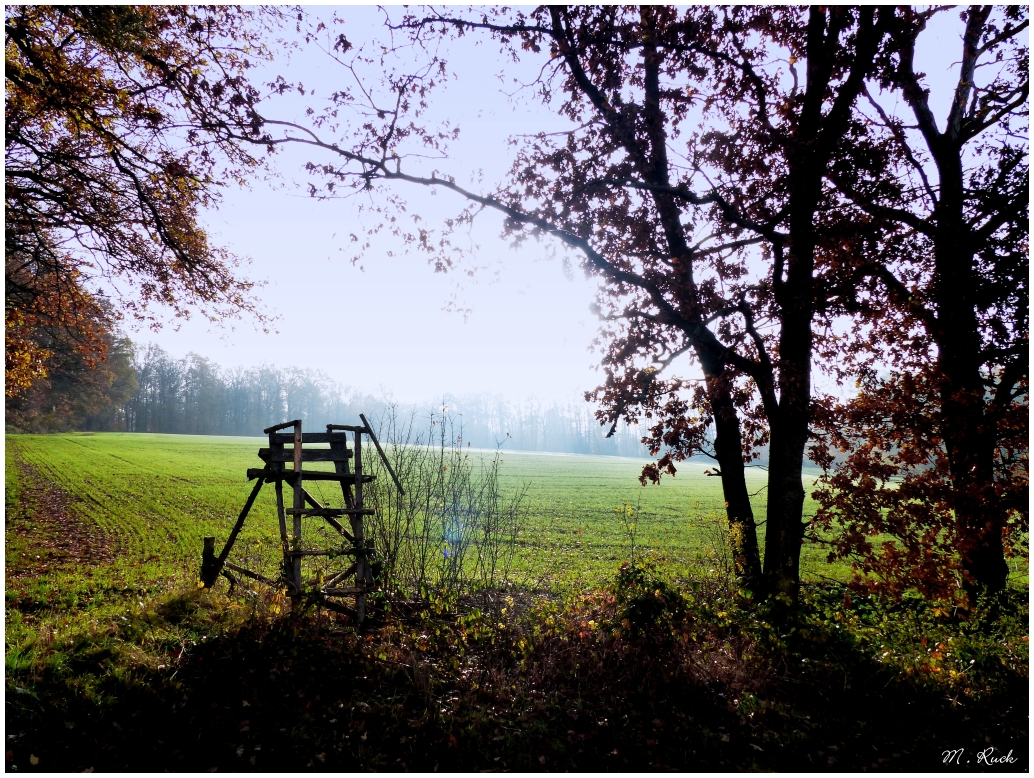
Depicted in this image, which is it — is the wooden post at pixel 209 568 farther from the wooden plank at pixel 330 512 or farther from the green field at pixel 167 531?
the wooden plank at pixel 330 512

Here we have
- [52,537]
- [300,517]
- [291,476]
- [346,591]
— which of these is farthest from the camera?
[52,537]

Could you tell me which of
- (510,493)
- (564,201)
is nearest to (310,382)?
(510,493)

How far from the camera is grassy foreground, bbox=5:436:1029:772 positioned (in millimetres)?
4465

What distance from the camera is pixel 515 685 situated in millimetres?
5609

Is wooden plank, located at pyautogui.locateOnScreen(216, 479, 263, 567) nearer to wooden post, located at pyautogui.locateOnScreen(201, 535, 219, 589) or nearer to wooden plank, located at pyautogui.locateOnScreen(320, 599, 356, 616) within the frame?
wooden post, located at pyautogui.locateOnScreen(201, 535, 219, 589)

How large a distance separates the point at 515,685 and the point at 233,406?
312ft

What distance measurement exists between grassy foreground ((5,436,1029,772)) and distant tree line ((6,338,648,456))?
151ft

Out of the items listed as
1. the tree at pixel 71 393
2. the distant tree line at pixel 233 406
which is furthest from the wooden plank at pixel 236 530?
the distant tree line at pixel 233 406

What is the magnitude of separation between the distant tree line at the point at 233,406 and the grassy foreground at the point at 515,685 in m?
45.9

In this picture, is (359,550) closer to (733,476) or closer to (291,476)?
(291,476)

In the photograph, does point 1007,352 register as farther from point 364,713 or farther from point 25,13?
point 25,13

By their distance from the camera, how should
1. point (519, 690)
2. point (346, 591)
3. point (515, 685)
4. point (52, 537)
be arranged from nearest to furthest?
point (519, 690) → point (515, 685) → point (346, 591) → point (52, 537)

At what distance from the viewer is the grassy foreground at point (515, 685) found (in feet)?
14.6

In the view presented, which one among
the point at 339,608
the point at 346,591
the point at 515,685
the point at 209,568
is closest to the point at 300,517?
the point at 346,591
